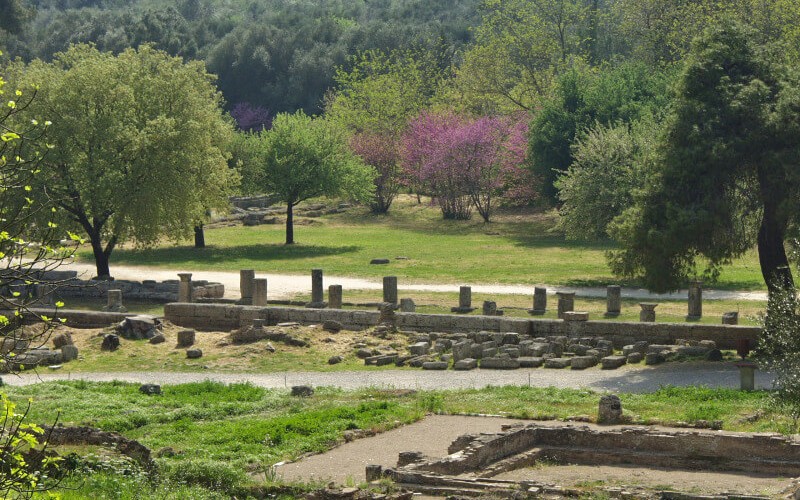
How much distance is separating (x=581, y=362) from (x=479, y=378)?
2.55 metres

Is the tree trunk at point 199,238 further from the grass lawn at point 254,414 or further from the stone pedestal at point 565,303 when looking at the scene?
the grass lawn at point 254,414

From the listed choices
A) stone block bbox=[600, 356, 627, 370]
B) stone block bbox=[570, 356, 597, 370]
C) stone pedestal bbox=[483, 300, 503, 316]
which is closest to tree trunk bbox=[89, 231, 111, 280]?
stone pedestal bbox=[483, 300, 503, 316]

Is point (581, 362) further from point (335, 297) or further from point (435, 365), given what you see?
point (335, 297)

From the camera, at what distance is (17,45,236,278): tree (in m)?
45.9

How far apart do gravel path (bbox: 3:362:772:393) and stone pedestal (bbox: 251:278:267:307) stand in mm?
8529

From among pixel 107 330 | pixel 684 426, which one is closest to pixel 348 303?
pixel 107 330

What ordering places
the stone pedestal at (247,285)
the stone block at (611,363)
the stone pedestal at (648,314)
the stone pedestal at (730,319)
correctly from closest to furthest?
the stone block at (611,363), the stone pedestal at (730,319), the stone pedestal at (648,314), the stone pedestal at (247,285)

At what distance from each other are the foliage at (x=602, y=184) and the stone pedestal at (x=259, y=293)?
12.2 meters

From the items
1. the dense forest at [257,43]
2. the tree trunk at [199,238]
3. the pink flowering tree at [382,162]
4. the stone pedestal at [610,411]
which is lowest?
the stone pedestal at [610,411]

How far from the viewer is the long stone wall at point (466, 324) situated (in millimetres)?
31250

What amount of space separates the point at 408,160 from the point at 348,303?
112ft

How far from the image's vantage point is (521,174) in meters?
66.9

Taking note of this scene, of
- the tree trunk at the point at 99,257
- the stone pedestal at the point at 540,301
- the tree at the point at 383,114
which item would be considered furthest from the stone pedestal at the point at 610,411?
the tree at the point at 383,114

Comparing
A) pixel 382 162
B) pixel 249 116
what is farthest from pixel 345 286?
pixel 249 116
